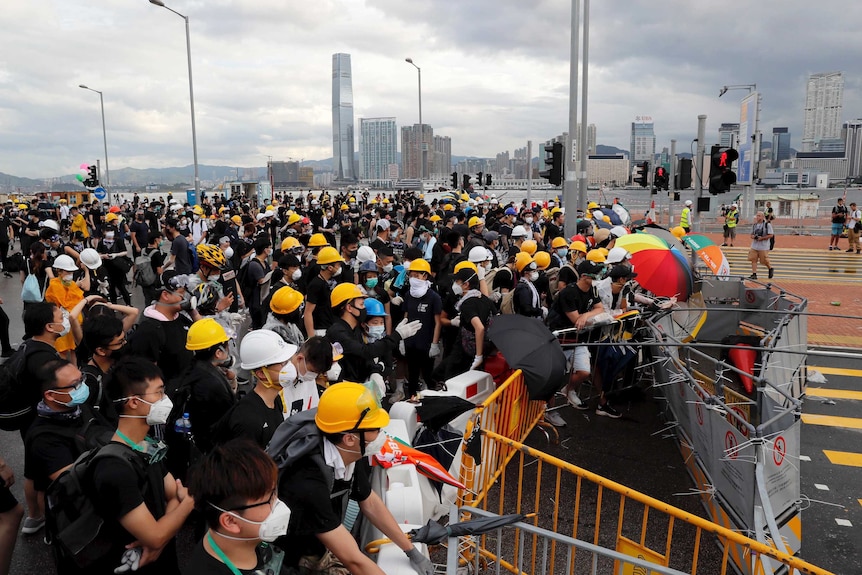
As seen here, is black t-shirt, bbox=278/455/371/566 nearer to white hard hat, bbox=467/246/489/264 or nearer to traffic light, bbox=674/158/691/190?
white hard hat, bbox=467/246/489/264

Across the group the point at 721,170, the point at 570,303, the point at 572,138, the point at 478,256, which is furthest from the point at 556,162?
the point at 570,303

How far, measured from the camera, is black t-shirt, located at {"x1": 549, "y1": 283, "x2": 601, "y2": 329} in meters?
6.94

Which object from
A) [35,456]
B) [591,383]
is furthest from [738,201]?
[35,456]

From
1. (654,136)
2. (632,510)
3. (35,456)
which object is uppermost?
(654,136)

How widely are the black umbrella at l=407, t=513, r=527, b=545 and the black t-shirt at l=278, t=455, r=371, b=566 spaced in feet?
1.49

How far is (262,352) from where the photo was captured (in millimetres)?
3561

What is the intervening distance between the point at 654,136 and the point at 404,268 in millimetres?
113217

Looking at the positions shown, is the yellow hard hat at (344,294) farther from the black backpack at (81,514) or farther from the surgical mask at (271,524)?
the surgical mask at (271,524)

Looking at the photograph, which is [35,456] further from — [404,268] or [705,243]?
[705,243]

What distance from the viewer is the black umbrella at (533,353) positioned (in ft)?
18.5

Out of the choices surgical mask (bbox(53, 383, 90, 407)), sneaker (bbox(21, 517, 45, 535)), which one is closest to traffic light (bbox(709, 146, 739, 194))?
surgical mask (bbox(53, 383, 90, 407))

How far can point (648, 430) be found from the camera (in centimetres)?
701

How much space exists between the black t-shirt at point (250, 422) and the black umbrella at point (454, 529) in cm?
99

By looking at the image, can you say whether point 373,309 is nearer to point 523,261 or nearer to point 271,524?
point 523,261
